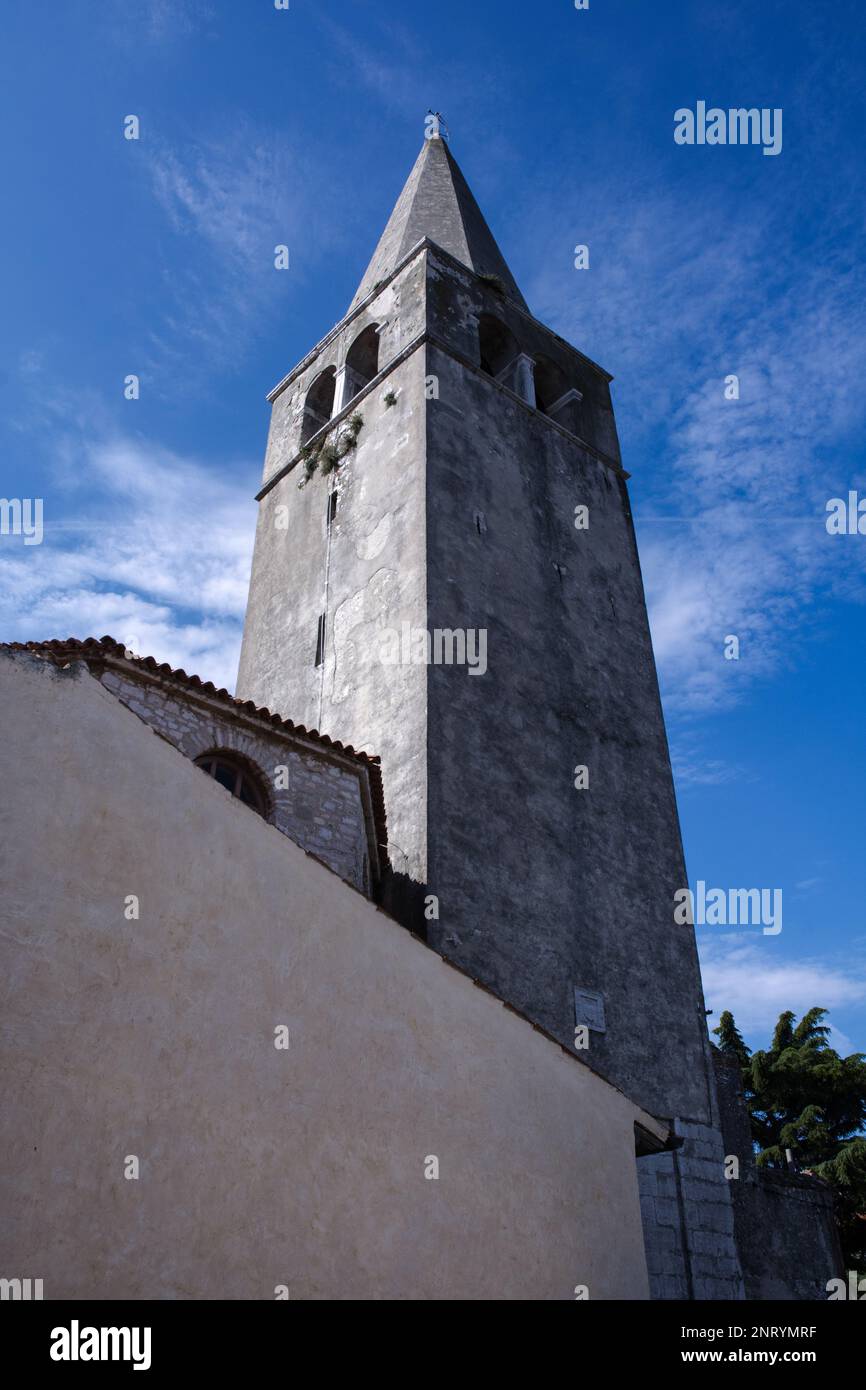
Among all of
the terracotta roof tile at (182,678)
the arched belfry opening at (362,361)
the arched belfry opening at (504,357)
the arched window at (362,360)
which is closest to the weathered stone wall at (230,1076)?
the terracotta roof tile at (182,678)

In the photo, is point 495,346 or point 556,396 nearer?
point 495,346

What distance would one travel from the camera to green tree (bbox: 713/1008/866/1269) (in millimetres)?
29609

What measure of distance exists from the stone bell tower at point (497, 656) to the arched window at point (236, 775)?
2311mm

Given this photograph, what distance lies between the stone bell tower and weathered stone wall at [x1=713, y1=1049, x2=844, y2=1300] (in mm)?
653

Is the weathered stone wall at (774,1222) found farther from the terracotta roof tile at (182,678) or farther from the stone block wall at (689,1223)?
the terracotta roof tile at (182,678)

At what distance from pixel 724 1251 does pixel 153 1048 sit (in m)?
9.98

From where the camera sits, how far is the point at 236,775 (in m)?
11.3

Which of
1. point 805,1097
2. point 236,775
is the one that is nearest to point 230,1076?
point 236,775

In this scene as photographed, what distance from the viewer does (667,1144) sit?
27.1ft

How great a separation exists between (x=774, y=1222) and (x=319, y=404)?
1609 cm

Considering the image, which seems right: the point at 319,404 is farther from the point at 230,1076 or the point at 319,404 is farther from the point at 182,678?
the point at 230,1076

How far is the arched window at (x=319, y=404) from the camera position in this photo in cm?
2031
